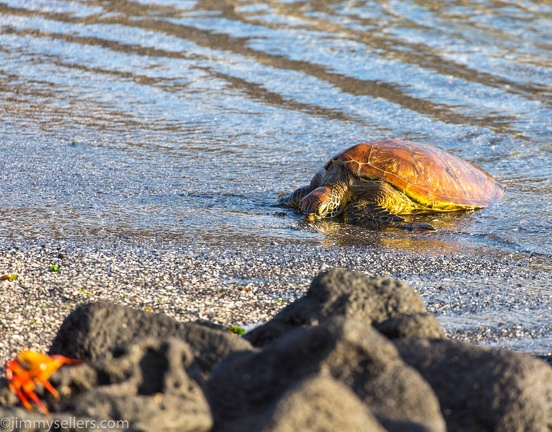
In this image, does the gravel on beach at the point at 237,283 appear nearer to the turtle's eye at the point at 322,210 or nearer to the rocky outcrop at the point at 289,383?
the turtle's eye at the point at 322,210

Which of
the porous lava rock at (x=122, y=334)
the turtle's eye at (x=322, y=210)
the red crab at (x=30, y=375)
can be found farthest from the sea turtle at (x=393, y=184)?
the red crab at (x=30, y=375)

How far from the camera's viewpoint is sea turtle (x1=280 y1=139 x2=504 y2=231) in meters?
6.88

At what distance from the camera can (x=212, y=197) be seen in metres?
6.82

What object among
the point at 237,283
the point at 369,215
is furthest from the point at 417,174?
the point at 237,283

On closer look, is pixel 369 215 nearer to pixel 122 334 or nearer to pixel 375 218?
pixel 375 218

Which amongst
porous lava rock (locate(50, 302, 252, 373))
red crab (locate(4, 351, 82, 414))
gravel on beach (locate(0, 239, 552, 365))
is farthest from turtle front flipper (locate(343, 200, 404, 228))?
red crab (locate(4, 351, 82, 414))

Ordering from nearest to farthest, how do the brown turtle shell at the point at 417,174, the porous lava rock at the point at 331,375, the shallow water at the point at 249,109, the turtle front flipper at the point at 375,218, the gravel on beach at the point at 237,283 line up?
the porous lava rock at the point at 331,375 → the gravel on beach at the point at 237,283 → the shallow water at the point at 249,109 → the turtle front flipper at the point at 375,218 → the brown turtle shell at the point at 417,174

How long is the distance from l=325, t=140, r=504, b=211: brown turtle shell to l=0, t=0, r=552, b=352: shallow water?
198mm

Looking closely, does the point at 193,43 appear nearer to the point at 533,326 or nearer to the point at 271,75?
the point at 271,75

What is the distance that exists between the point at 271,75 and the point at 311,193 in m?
4.78

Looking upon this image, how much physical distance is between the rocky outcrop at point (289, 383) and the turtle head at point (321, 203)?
3697 mm

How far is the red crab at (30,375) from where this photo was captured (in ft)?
8.11

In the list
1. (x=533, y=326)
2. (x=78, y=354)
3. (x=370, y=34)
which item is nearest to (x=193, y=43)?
(x=370, y=34)

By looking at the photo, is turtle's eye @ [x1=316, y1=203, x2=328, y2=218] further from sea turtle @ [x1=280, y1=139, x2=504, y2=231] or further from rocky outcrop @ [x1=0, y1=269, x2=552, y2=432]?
rocky outcrop @ [x1=0, y1=269, x2=552, y2=432]
